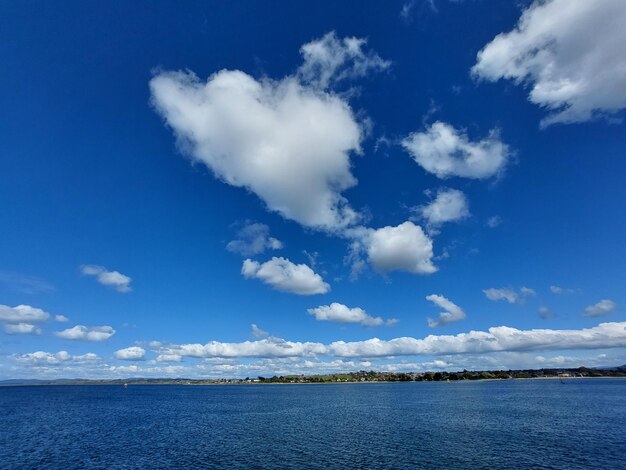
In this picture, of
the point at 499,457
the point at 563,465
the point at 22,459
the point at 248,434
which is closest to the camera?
the point at 563,465

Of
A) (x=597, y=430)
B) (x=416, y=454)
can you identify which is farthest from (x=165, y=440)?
(x=597, y=430)

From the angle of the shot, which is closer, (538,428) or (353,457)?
(353,457)

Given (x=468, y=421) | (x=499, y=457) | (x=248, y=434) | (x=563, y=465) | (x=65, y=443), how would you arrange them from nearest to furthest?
1. (x=563, y=465)
2. (x=499, y=457)
3. (x=65, y=443)
4. (x=248, y=434)
5. (x=468, y=421)

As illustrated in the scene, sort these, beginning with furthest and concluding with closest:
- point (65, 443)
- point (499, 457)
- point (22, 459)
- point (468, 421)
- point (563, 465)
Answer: point (468, 421)
point (65, 443)
point (22, 459)
point (499, 457)
point (563, 465)

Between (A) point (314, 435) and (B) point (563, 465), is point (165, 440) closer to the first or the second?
(A) point (314, 435)

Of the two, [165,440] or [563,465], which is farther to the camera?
[165,440]

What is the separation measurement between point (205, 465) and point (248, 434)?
27804mm

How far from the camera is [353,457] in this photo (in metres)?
55.6

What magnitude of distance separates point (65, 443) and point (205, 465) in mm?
39302

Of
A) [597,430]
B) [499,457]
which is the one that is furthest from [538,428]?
[499,457]

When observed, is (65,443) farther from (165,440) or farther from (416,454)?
(416,454)

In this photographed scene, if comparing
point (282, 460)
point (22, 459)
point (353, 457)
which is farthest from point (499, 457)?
point (22, 459)

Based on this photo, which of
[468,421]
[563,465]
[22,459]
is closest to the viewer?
[563,465]

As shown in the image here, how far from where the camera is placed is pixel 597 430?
7644cm
